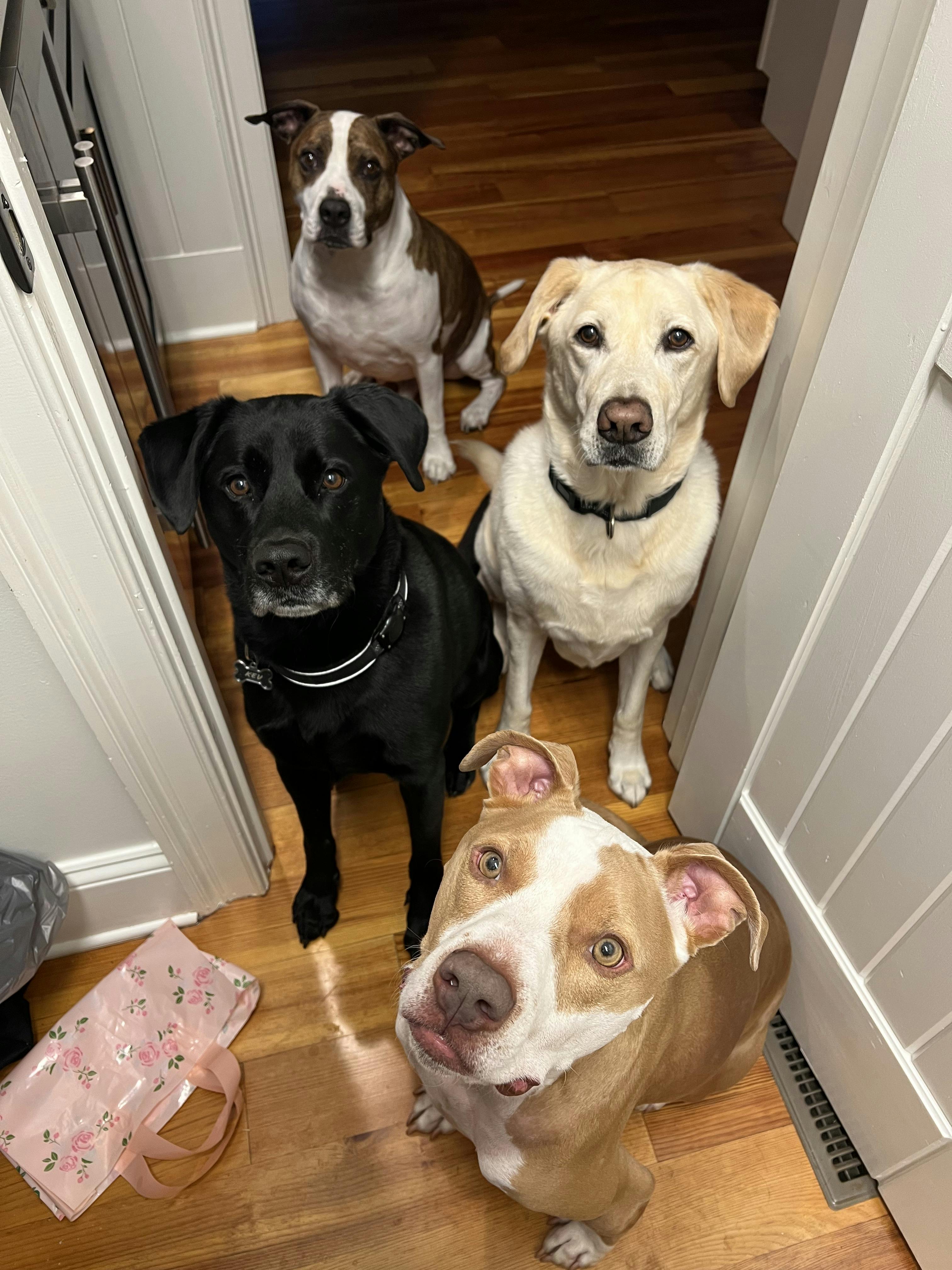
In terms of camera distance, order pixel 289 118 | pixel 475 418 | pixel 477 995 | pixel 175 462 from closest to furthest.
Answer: pixel 477 995
pixel 175 462
pixel 289 118
pixel 475 418

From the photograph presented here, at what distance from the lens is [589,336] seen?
145 centimetres

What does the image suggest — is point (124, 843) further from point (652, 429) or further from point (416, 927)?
point (652, 429)

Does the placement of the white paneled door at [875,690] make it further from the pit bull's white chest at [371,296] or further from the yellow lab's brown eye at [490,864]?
the pit bull's white chest at [371,296]

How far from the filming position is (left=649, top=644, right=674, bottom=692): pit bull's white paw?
220 centimetres

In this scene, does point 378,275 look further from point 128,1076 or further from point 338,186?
point 128,1076

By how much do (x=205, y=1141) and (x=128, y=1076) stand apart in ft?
0.58

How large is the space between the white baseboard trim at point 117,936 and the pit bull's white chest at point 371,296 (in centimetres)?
152

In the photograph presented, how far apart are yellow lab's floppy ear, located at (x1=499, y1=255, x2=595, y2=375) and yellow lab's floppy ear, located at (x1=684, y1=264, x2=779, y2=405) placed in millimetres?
200

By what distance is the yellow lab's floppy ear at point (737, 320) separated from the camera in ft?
4.62

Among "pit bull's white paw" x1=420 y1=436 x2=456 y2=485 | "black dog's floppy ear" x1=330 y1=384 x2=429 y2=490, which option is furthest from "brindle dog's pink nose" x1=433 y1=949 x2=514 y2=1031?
"pit bull's white paw" x1=420 y1=436 x2=456 y2=485

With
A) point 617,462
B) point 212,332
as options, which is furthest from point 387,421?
point 212,332

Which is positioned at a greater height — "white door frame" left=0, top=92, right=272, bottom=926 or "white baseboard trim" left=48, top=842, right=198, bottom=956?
"white door frame" left=0, top=92, right=272, bottom=926

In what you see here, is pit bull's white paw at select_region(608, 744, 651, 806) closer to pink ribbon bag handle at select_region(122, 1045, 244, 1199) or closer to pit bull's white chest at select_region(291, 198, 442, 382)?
pink ribbon bag handle at select_region(122, 1045, 244, 1199)

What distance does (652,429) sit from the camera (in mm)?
1409
